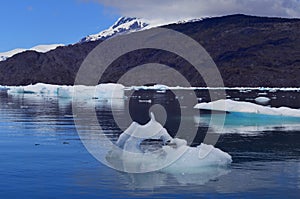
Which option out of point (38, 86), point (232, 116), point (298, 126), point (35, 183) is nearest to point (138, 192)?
point (35, 183)

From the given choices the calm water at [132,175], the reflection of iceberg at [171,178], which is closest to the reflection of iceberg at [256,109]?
the calm water at [132,175]

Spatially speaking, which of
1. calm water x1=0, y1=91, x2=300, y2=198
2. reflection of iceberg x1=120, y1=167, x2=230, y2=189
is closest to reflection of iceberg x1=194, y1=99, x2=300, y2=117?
calm water x1=0, y1=91, x2=300, y2=198

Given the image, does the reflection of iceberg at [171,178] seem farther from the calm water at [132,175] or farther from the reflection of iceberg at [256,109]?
the reflection of iceberg at [256,109]

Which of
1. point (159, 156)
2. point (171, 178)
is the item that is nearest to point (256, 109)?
point (159, 156)

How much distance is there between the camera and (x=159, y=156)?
15078mm

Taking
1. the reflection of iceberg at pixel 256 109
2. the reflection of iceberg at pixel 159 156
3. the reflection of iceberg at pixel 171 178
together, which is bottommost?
the reflection of iceberg at pixel 171 178

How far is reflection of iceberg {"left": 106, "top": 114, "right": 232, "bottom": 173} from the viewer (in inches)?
567

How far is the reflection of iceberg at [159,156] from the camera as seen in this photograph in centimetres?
1440

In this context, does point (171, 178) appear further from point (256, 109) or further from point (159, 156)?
point (256, 109)

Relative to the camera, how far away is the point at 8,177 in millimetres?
13273

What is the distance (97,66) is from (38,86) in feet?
361

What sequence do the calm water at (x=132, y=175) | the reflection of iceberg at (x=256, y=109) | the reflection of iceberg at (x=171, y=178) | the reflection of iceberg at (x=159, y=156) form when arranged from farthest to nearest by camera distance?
the reflection of iceberg at (x=256, y=109)
the reflection of iceberg at (x=159, y=156)
the reflection of iceberg at (x=171, y=178)
the calm water at (x=132, y=175)

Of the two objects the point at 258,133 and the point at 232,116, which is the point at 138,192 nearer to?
the point at 258,133

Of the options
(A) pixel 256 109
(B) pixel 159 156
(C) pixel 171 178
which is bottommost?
(C) pixel 171 178
